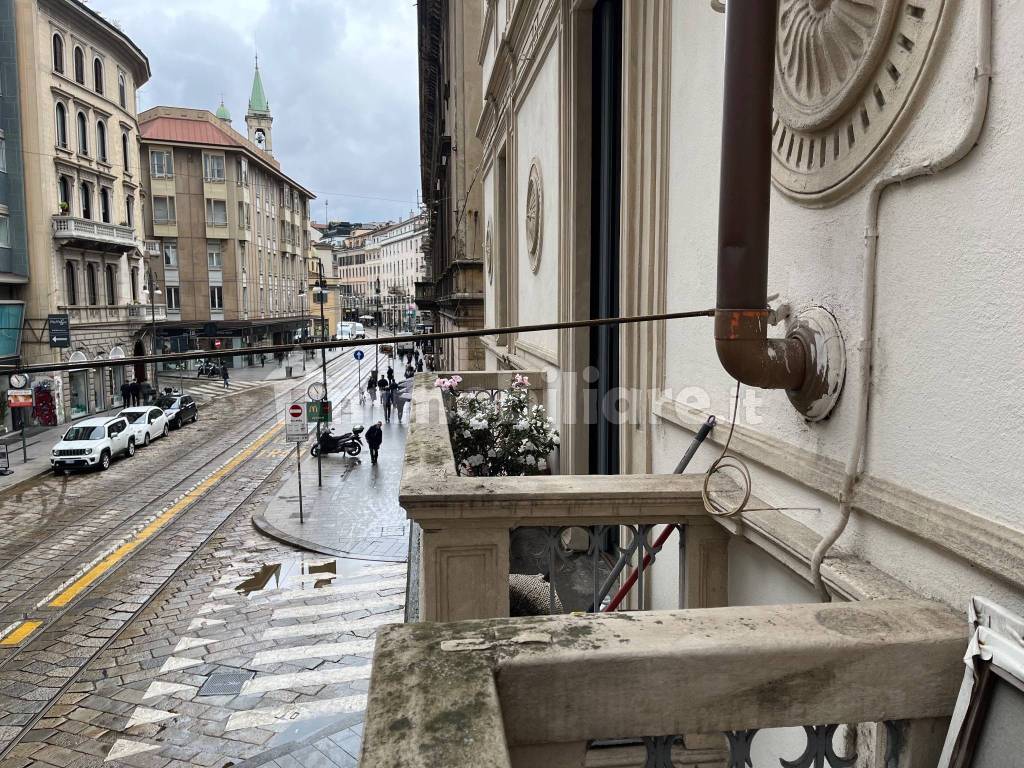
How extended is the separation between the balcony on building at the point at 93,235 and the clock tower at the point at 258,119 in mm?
69584

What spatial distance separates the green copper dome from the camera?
4050 inches

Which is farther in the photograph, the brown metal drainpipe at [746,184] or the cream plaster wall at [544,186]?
the cream plaster wall at [544,186]

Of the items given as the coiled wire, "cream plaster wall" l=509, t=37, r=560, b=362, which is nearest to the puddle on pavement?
"cream plaster wall" l=509, t=37, r=560, b=362

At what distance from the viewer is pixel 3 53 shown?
100 ft

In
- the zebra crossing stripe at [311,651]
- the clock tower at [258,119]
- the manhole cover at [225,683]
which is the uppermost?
the clock tower at [258,119]

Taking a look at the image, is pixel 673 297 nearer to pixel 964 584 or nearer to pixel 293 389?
pixel 964 584

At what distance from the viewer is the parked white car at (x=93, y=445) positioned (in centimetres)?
2377

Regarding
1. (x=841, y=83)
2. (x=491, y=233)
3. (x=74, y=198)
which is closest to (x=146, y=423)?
(x=74, y=198)

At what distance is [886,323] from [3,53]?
127ft

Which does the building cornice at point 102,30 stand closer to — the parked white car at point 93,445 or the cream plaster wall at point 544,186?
the parked white car at point 93,445

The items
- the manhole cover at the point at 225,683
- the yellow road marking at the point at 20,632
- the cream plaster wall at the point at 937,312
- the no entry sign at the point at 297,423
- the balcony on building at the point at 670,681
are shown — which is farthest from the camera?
the no entry sign at the point at 297,423

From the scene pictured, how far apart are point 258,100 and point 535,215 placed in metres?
108

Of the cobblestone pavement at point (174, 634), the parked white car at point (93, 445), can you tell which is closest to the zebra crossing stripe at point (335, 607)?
the cobblestone pavement at point (174, 634)

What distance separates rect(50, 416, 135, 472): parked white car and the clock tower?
86103mm
